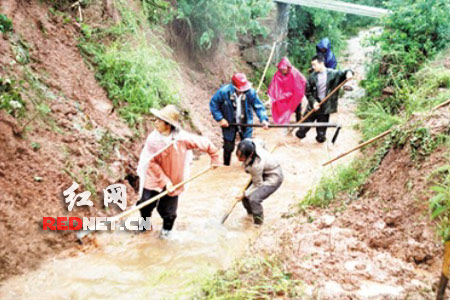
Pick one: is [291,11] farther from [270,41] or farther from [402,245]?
[402,245]

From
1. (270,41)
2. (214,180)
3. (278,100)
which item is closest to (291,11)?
(270,41)

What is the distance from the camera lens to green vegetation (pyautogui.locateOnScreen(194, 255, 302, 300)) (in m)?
2.65

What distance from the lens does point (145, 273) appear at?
3779mm

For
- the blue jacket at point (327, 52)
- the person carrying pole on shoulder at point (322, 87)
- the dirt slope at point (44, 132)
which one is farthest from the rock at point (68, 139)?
the blue jacket at point (327, 52)

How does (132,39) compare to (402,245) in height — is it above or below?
above

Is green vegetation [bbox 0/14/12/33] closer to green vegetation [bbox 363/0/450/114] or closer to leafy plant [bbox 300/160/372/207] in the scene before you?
leafy plant [bbox 300/160/372/207]

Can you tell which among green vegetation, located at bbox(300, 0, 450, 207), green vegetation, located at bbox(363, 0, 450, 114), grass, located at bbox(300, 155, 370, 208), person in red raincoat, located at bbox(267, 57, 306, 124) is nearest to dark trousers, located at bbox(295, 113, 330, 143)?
Answer: person in red raincoat, located at bbox(267, 57, 306, 124)

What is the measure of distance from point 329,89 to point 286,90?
846 mm

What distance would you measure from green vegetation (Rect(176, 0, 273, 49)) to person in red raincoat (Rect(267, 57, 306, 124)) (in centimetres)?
142

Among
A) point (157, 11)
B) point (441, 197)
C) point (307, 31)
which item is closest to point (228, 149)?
point (157, 11)

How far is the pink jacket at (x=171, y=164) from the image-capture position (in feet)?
13.3

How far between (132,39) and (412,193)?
5.24 meters

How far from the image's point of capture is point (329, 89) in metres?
6.98

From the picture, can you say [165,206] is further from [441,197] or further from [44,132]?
[441,197]
